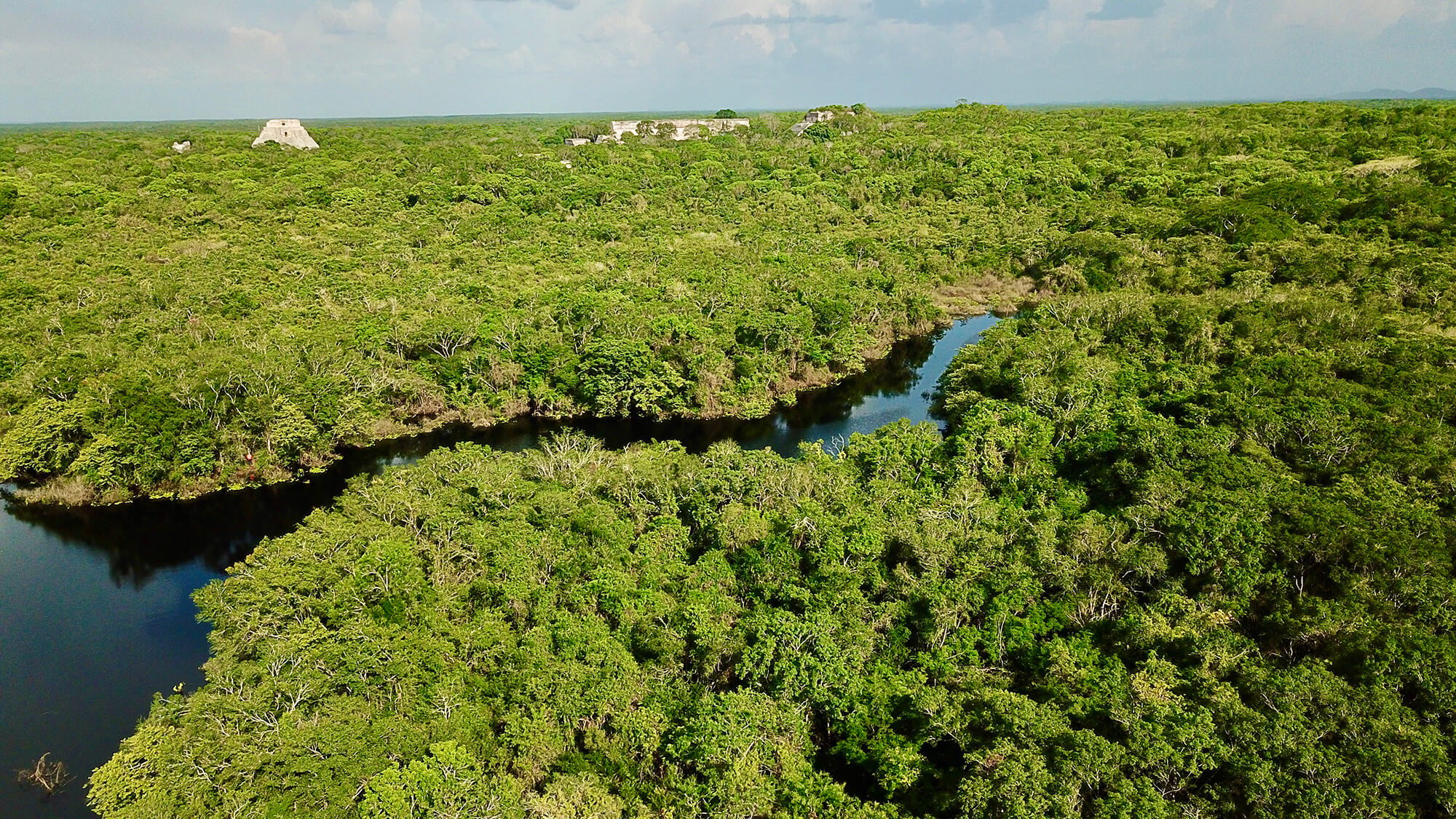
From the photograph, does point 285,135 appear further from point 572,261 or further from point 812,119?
point 812,119

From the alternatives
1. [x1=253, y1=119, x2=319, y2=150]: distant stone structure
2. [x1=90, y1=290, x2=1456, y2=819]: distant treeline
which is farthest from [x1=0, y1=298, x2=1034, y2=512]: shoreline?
[x1=253, y1=119, x2=319, y2=150]: distant stone structure

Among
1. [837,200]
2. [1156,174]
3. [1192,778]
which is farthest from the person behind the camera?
[837,200]

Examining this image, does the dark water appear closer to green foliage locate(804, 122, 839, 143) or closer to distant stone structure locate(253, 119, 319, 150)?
green foliage locate(804, 122, 839, 143)

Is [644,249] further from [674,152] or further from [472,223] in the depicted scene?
[674,152]

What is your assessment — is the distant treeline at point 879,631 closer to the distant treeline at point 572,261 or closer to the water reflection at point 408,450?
the water reflection at point 408,450

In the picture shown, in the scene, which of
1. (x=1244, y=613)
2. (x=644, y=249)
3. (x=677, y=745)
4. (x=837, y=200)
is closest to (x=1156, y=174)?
(x=837, y=200)

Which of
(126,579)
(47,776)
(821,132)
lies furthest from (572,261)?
(821,132)

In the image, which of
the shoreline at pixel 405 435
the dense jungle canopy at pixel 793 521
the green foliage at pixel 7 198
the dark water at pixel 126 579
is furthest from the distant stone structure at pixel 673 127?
the dark water at pixel 126 579
